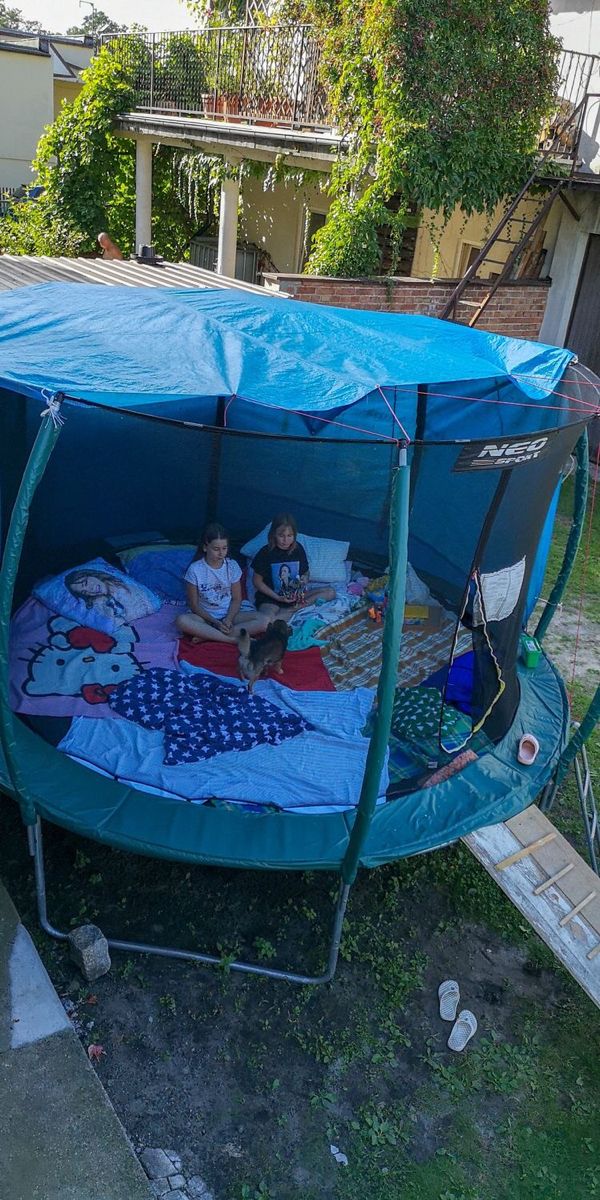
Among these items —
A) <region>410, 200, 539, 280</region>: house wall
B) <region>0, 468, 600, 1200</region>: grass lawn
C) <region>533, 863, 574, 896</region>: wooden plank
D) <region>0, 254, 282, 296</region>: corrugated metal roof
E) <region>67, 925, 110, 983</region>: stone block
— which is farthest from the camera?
<region>410, 200, 539, 280</region>: house wall

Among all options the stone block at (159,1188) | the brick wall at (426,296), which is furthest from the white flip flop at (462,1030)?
the brick wall at (426,296)

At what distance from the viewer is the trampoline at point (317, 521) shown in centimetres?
367

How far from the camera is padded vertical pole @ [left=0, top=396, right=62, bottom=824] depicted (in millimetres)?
3314

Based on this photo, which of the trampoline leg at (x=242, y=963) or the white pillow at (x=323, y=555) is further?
the white pillow at (x=323, y=555)

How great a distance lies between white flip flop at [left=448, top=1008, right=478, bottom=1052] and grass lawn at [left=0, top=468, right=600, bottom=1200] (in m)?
0.04

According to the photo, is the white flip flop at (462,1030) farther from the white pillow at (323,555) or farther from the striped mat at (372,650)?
the white pillow at (323,555)

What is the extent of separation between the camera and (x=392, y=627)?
3262mm

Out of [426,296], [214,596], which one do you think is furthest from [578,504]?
[426,296]

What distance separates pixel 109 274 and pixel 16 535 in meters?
5.35

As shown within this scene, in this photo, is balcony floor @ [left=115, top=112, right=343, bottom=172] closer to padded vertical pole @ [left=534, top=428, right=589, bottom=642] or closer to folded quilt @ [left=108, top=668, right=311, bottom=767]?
padded vertical pole @ [left=534, top=428, right=589, bottom=642]

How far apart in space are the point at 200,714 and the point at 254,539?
135 cm

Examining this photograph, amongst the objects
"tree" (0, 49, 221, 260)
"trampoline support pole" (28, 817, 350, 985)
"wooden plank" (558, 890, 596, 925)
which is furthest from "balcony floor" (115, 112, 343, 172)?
"trampoline support pole" (28, 817, 350, 985)

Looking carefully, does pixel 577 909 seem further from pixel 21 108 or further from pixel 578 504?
pixel 21 108

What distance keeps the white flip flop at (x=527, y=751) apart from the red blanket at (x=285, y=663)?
1.05m
